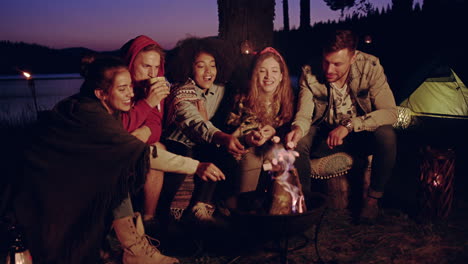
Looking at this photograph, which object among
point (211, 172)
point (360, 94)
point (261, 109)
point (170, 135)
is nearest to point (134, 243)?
point (211, 172)

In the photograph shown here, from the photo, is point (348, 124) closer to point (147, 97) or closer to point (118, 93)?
point (147, 97)

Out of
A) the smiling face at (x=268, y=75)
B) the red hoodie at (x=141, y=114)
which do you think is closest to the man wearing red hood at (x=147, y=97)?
the red hoodie at (x=141, y=114)

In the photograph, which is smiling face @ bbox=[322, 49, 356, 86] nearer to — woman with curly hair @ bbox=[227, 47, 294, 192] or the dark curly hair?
woman with curly hair @ bbox=[227, 47, 294, 192]

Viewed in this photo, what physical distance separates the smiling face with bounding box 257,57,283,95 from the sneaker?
138cm

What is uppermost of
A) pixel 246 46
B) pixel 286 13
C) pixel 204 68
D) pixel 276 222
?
pixel 286 13

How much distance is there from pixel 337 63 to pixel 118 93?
235 cm

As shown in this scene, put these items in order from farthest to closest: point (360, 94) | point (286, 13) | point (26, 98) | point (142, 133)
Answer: point (286, 13)
point (26, 98)
point (360, 94)
point (142, 133)

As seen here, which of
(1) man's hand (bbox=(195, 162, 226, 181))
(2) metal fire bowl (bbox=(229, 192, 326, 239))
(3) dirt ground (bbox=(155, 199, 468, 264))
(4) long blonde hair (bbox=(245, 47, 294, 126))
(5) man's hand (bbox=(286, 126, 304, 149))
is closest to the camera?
(2) metal fire bowl (bbox=(229, 192, 326, 239))

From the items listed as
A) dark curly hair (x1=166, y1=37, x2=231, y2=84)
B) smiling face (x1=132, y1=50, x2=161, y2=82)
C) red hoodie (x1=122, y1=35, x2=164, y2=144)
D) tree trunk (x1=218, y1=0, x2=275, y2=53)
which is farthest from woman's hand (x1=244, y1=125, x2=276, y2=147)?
tree trunk (x1=218, y1=0, x2=275, y2=53)

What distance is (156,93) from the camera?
369 centimetres

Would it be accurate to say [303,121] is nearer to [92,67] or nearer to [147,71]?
[147,71]

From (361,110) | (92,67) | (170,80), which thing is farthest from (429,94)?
(92,67)

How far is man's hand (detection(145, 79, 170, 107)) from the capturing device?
3.68m

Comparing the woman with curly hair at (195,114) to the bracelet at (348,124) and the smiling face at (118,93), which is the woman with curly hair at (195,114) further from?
the bracelet at (348,124)
